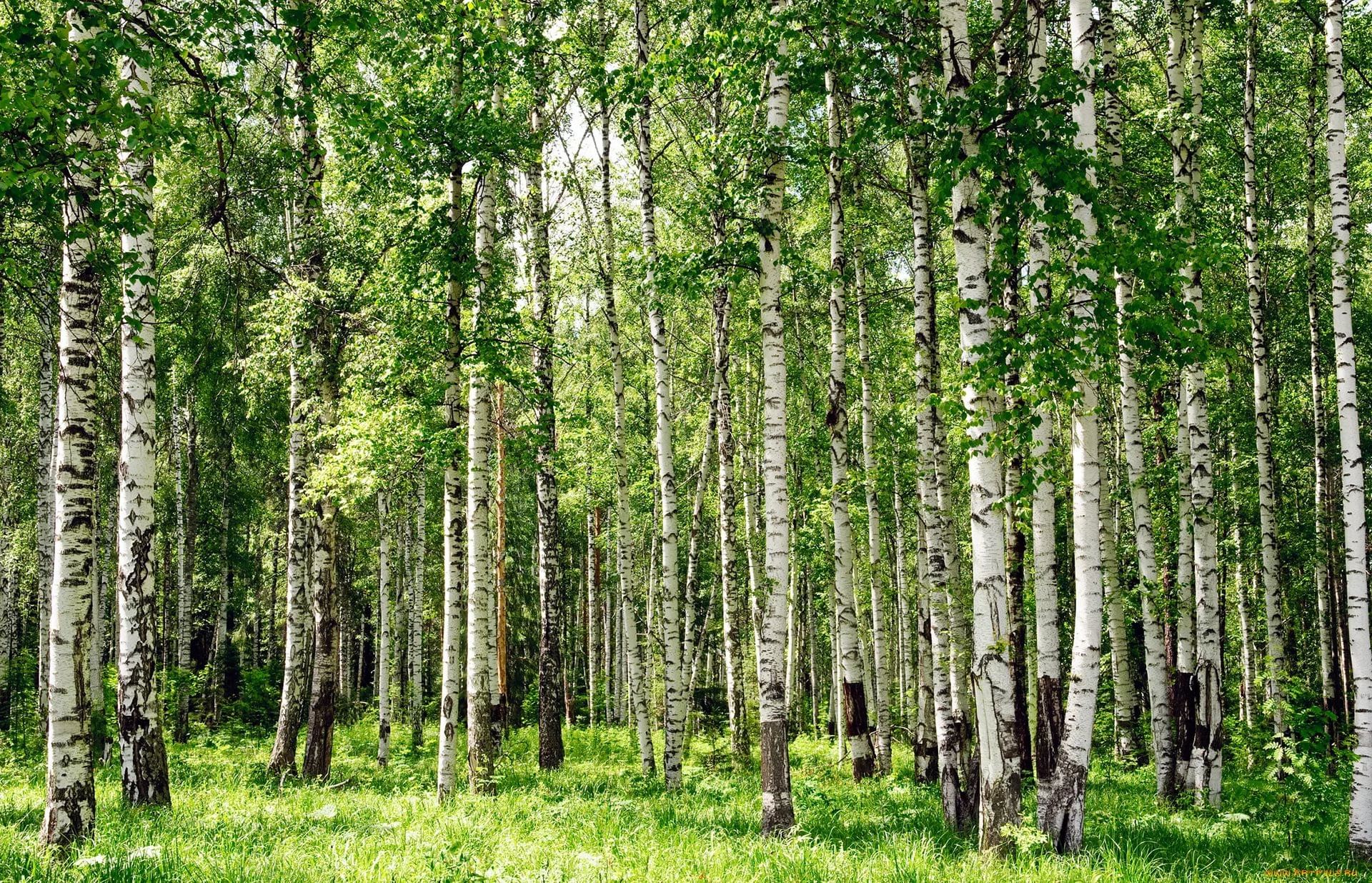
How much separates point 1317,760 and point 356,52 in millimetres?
14371

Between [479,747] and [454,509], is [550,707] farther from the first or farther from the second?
[454,509]

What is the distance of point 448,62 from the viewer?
11562mm

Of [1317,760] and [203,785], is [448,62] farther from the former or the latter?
[1317,760]

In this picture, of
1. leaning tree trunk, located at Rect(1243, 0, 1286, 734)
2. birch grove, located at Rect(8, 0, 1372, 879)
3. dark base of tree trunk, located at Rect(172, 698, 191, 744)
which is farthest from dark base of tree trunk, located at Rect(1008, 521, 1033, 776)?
dark base of tree trunk, located at Rect(172, 698, 191, 744)

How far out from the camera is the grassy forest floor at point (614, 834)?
5.50m

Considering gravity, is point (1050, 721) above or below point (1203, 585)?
below

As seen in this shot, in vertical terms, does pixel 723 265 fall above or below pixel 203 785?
above

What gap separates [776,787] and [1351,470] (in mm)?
6058

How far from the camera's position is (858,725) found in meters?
11.9

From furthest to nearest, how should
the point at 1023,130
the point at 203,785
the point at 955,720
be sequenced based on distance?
the point at 203,785
the point at 955,720
the point at 1023,130

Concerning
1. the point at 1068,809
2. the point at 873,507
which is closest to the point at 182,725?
the point at 873,507

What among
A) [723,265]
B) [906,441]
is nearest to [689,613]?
[906,441]

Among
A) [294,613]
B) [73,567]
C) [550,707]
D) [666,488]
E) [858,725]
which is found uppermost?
[666,488]

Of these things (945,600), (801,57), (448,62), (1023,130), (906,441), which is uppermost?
(448,62)
